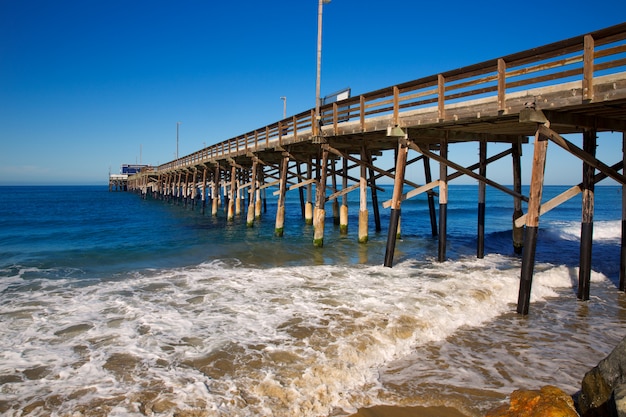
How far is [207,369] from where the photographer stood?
188 inches

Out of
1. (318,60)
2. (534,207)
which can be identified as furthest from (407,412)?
(318,60)

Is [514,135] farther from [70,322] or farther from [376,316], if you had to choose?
[70,322]

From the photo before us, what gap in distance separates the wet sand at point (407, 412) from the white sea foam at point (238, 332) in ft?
0.63

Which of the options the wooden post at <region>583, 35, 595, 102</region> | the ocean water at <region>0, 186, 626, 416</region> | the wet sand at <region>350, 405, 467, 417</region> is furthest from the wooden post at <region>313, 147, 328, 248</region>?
the wet sand at <region>350, 405, 467, 417</region>

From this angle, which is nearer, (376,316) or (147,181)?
(376,316)

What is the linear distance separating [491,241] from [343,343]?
1341 cm

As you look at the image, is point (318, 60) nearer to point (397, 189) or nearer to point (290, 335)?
point (397, 189)

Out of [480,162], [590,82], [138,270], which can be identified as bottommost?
[138,270]

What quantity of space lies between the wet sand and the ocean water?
10cm

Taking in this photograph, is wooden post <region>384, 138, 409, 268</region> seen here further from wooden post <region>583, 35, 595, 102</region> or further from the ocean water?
wooden post <region>583, 35, 595, 102</region>

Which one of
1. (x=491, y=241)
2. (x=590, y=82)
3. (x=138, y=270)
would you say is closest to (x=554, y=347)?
(x=590, y=82)

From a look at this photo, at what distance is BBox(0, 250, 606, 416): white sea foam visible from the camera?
4293 millimetres

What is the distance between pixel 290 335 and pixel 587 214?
5.68m

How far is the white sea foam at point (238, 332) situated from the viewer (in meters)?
4.29
